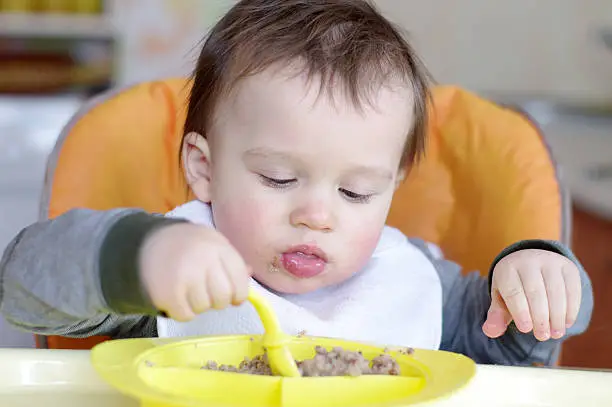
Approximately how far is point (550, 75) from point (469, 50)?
35 centimetres

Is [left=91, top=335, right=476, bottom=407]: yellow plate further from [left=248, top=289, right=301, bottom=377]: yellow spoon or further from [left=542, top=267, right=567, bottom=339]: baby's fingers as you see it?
[left=542, top=267, right=567, bottom=339]: baby's fingers

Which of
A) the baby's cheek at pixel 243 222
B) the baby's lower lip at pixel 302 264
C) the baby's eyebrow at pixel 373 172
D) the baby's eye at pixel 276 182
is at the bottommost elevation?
the baby's lower lip at pixel 302 264

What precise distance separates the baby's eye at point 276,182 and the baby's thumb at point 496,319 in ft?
0.78

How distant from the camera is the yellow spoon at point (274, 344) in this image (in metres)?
0.65

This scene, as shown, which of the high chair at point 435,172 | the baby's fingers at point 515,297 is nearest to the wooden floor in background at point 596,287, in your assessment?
the high chair at point 435,172

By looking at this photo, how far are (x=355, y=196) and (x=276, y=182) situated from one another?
0.09 meters

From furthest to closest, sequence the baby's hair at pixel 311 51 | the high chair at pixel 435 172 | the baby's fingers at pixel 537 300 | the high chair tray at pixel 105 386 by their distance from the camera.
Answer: the high chair at pixel 435 172 → the baby's hair at pixel 311 51 → the baby's fingers at pixel 537 300 → the high chair tray at pixel 105 386

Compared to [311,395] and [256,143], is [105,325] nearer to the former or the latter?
[256,143]

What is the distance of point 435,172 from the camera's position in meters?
1.35

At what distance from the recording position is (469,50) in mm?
3664

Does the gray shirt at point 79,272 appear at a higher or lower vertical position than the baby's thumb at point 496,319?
higher

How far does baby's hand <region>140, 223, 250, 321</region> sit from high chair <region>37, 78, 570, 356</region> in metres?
0.61

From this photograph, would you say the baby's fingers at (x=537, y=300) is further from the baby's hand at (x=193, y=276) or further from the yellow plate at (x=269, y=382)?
the baby's hand at (x=193, y=276)

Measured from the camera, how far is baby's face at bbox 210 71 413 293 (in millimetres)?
909
